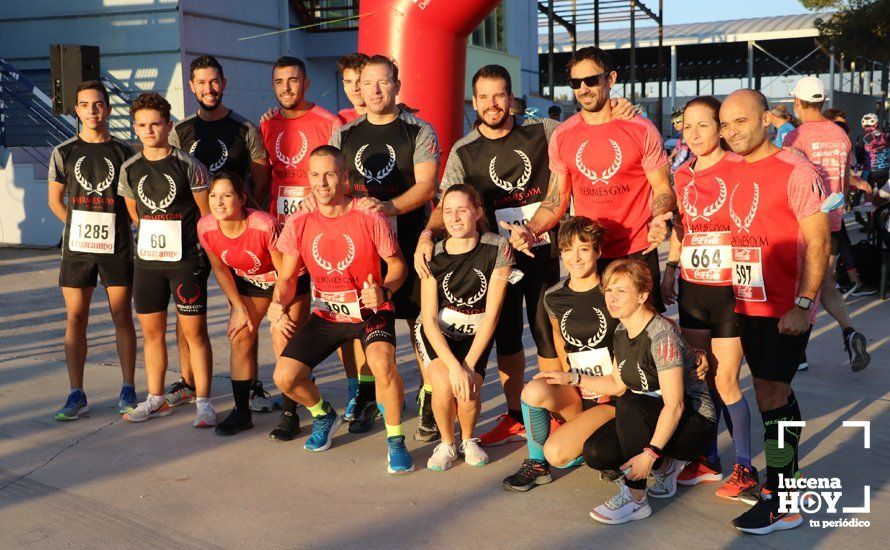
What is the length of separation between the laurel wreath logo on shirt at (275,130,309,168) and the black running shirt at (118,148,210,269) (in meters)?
0.49

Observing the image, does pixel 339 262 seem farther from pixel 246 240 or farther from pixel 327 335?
pixel 246 240

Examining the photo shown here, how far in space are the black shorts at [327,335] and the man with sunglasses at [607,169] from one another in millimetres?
757

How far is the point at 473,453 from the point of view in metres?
4.16

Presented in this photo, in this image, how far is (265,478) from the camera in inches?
158

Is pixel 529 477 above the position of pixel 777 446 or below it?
below

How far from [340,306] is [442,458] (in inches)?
35.4

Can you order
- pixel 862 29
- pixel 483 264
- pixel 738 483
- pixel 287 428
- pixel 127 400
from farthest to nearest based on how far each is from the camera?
pixel 862 29, pixel 127 400, pixel 287 428, pixel 483 264, pixel 738 483

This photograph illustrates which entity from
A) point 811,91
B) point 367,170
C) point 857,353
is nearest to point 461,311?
point 367,170

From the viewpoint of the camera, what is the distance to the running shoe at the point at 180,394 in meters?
5.09

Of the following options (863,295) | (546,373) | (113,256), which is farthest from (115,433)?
(863,295)

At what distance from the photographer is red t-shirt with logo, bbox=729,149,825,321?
3428 millimetres

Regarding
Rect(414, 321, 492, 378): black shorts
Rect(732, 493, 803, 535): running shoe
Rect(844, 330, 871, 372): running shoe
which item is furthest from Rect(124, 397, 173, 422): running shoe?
Rect(844, 330, 871, 372): running shoe

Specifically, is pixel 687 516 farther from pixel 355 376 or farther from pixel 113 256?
pixel 113 256

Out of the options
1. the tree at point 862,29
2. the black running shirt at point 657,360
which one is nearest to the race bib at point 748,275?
the black running shirt at point 657,360
